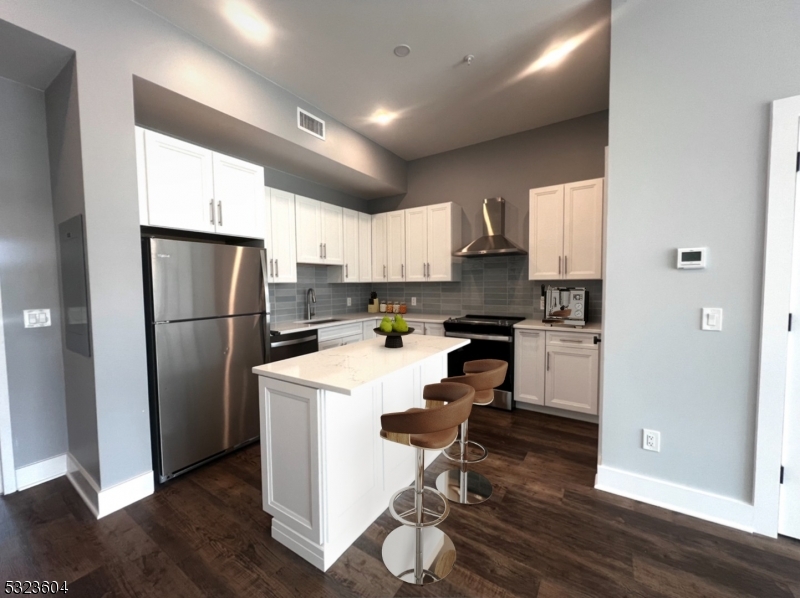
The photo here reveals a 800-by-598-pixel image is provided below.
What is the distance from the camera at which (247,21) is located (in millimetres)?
2105

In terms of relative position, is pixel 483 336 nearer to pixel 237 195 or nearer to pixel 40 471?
pixel 237 195

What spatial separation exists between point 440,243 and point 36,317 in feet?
12.0

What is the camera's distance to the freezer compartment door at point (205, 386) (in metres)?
2.21

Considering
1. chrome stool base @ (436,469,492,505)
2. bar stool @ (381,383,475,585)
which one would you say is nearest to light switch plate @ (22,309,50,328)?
bar stool @ (381,383,475,585)

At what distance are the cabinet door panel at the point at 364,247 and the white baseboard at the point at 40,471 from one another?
3.22 m

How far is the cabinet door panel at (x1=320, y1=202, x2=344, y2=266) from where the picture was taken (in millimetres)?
3980

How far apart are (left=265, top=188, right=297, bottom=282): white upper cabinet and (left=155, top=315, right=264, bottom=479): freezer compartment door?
835 millimetres

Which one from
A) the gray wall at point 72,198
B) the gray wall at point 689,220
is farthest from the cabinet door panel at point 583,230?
the gray wall at point 72,198

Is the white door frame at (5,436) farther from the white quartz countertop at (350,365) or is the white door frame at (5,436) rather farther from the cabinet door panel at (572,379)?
the cabinet door panel at (572,379)

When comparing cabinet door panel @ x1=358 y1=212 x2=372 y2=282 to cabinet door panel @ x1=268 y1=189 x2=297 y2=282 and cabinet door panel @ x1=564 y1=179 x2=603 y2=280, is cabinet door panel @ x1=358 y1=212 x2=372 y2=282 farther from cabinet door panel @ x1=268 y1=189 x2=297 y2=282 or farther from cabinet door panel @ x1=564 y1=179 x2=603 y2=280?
cabinet door panel @ x1=564 y1=179 x2=603 y2=280

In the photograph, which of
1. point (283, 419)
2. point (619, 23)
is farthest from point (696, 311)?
point (283, 419)

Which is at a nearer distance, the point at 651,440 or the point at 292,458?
the point at 292,458

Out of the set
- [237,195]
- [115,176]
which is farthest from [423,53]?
[115,176]

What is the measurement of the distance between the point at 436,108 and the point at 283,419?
3129 mm
